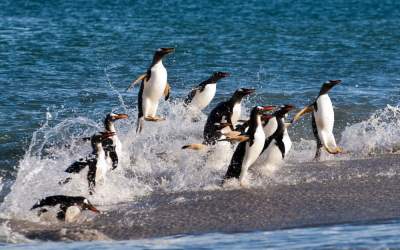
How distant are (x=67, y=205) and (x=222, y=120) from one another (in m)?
3.05

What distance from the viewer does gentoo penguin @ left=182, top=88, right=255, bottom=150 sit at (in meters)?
11.0

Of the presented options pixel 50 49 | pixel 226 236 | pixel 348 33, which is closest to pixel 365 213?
pixel 226 236

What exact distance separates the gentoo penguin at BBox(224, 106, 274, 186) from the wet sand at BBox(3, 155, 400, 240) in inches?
11.9

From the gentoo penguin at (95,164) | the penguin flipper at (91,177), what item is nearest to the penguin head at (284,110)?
the gentoo penguin at (95,164)

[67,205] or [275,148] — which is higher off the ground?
[275,148]

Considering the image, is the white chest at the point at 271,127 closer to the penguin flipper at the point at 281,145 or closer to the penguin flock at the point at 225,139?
the penguin flock at the point at 225,139

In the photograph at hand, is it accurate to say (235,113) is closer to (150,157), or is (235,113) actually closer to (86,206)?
(150,157)

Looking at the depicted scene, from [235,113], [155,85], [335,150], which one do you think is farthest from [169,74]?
[335,150]

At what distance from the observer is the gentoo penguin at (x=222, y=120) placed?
11047mm

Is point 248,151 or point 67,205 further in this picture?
point 248,151

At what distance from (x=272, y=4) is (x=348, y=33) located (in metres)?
9.87

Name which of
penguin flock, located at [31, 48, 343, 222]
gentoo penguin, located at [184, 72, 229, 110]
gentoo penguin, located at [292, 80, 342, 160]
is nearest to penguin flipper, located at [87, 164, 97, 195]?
penguin flock, located at [31, 48, 343, 222]

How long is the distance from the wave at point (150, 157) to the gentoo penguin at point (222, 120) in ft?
0.69

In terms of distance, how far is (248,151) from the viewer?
32.8ft
